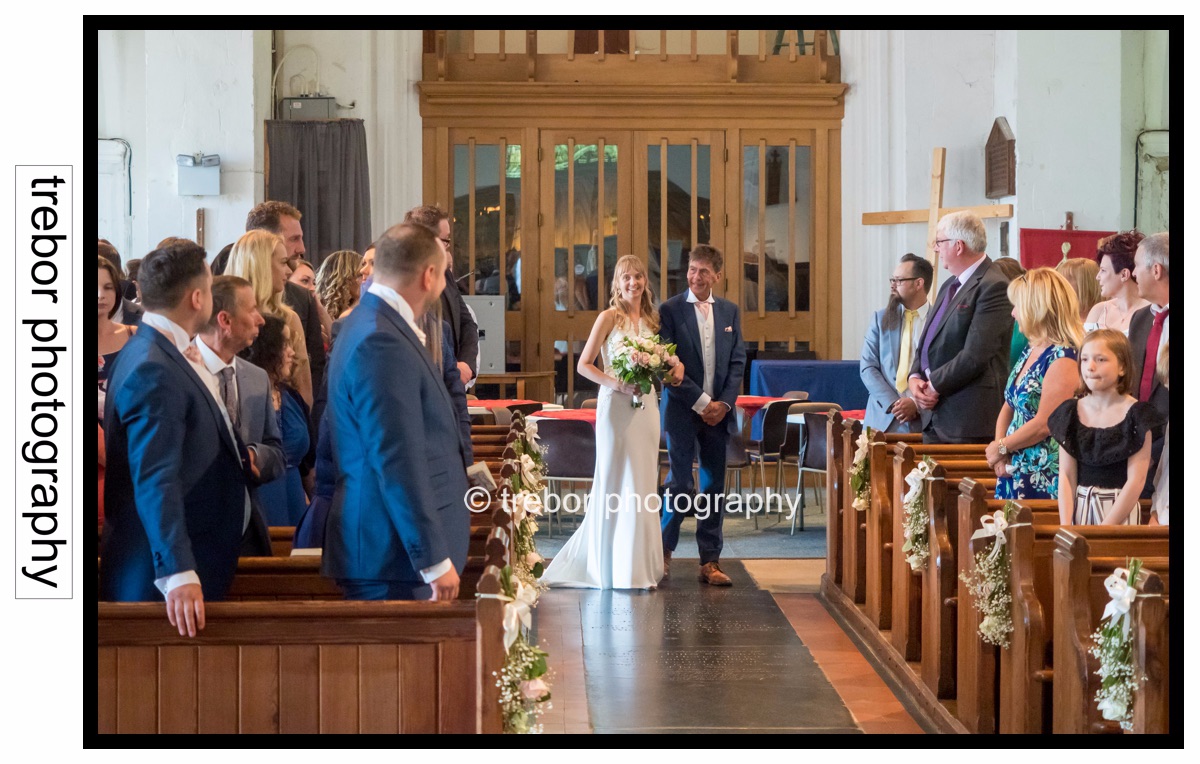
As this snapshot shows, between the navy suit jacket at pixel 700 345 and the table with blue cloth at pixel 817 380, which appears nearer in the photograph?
the navy suit jacket at pixel 700 345

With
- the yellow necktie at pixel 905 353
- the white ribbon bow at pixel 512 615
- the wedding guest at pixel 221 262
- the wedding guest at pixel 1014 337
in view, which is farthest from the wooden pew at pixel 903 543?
the wedding guest at pixel 221 262

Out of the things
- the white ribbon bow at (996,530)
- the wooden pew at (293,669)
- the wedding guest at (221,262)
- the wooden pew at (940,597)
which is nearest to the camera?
the wooden pew at (293,669)

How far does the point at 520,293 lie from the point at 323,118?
2288 mm

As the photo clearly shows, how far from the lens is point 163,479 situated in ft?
8.92

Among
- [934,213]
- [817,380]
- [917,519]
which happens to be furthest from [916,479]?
[934,213]

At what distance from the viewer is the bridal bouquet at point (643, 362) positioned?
593 centimetres

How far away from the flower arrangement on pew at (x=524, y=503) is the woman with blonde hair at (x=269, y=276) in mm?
748

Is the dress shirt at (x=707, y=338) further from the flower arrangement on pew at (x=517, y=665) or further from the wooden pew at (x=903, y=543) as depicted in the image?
the flower arrangement on pew at (x=517, y=665)

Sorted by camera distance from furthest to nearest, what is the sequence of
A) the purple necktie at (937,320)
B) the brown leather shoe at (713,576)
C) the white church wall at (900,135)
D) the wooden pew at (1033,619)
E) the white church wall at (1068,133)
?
the white church wall at (900,135) → the white church wall at (1068,133) → the brown leather shoe at (713,576) → the purple necktie at (937,320) → the wooden pew at (1033,619)

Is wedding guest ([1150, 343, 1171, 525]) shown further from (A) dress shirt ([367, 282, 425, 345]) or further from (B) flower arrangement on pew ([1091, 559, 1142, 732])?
(A) dress shirt ([367, 282, 425, 345])

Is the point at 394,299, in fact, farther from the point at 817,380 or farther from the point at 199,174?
the point at 817,380

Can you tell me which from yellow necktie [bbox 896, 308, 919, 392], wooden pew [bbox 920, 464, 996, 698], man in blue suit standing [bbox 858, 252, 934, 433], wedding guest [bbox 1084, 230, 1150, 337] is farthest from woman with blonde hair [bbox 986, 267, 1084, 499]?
yellow necktie [bbox 896, 308, 919, 392]

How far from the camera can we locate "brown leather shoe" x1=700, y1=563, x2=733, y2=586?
645 centimetres

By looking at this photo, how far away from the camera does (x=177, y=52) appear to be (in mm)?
9812
